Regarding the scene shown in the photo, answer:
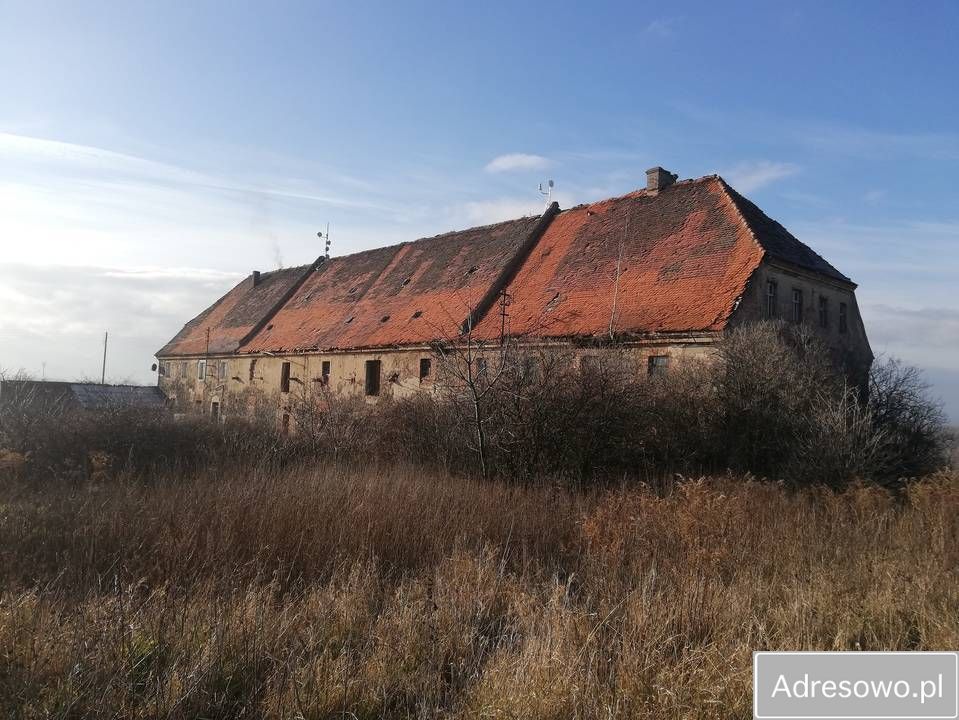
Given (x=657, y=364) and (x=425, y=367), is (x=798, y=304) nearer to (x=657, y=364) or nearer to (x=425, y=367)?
(x=657, y=364)

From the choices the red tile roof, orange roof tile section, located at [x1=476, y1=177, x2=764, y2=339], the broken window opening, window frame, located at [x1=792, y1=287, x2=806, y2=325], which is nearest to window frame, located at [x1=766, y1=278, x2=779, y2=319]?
the red tile roof

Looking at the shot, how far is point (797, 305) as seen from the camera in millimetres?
19344

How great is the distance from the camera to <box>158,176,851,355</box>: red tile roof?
1805 cm

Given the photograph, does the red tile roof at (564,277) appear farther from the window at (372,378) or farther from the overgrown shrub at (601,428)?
the overgrown shrub at (601,428)

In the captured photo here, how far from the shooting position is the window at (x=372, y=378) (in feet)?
81.3

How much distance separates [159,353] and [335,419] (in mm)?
26740

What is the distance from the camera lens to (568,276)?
21.6 metres

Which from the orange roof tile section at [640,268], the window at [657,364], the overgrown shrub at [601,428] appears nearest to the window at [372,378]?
the orange roof tile section at [640,268]

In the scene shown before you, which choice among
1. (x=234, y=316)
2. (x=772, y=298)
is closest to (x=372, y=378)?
(x=772, y=298)

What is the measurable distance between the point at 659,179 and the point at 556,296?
5625mm

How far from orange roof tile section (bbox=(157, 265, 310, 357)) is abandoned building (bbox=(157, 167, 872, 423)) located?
1.08 ft

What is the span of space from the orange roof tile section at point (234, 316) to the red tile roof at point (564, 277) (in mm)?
755

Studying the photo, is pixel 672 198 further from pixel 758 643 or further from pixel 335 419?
pixel 758 643

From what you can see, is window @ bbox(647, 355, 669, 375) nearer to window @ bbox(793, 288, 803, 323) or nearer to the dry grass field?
window @ bbox(793, 288, 803, 323)
